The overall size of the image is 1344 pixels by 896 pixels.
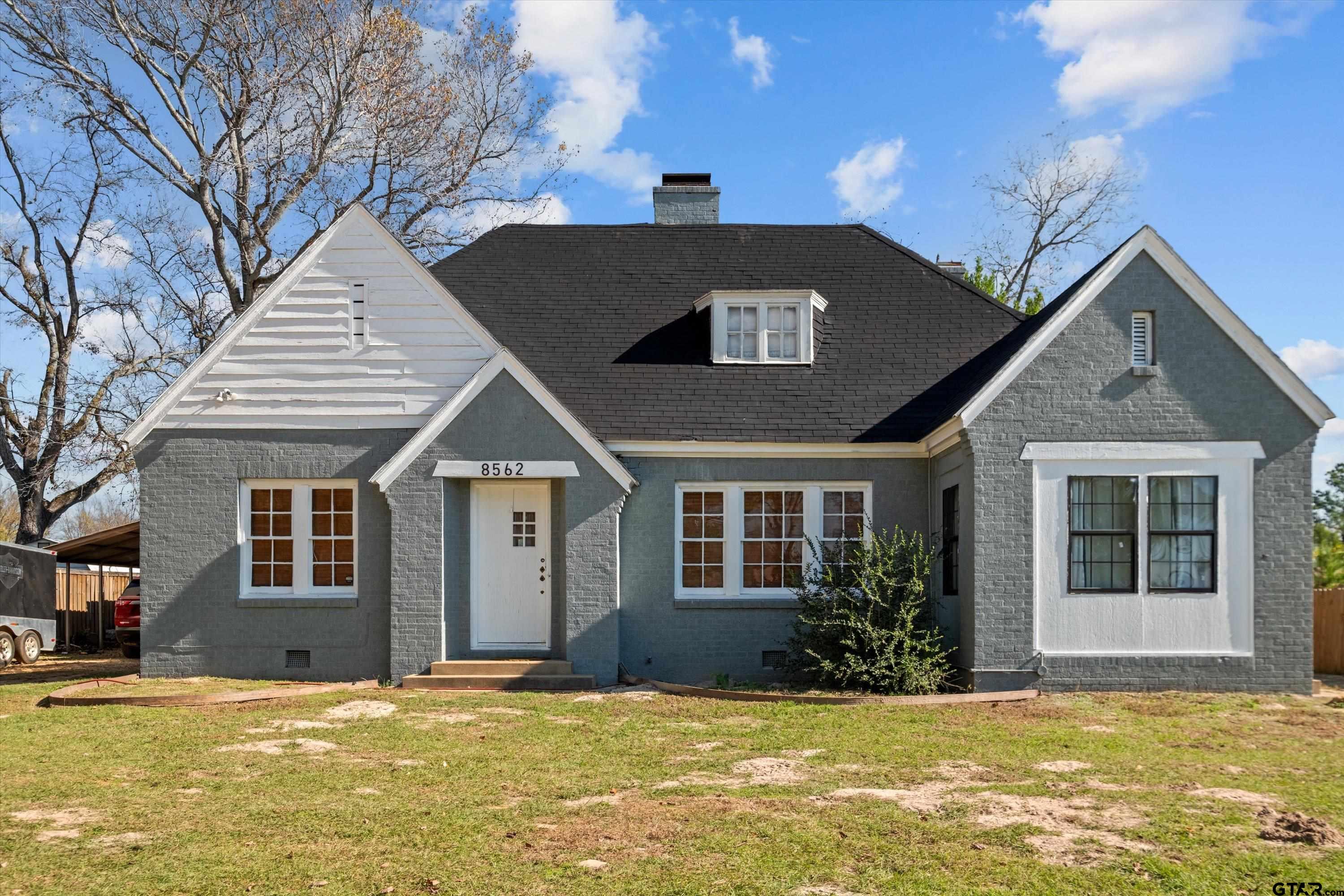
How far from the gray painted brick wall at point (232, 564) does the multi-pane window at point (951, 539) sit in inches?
305

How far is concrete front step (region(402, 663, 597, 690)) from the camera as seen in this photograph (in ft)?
48.2

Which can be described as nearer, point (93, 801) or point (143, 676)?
point (93, 801)

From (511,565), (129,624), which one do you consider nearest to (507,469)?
(511,565)

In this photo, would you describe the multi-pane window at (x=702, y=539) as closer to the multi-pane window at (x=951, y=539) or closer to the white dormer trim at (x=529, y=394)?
the white dormer trim at (x=529, y=394)

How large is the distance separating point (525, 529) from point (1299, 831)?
1062 cm

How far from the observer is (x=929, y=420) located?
52.7 ft

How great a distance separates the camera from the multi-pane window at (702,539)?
16031 millimetres

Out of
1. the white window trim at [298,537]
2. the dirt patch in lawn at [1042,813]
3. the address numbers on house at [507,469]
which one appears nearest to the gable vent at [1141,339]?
the dirt patch in lawn at [1042,813]

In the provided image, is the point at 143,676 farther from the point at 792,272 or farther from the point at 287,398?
the point at 792,272

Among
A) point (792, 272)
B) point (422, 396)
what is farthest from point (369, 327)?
point (792, 272)

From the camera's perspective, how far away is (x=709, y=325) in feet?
57.3

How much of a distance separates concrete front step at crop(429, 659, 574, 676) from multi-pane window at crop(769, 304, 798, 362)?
227 inches

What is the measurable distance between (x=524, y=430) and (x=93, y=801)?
7863 mm

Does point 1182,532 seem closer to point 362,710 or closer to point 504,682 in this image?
point 504,682
